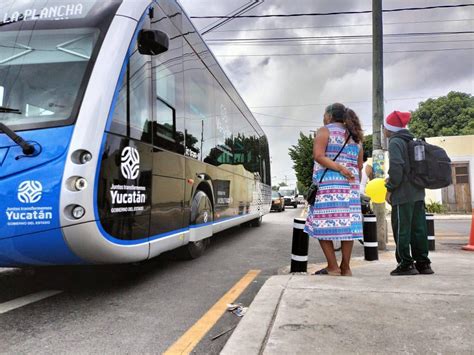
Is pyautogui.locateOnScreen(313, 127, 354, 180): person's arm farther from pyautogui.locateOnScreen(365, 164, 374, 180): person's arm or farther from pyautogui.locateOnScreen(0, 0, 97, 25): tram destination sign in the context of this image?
pyautogui.locateOnScreen(365, 164, 374, 180): person's arm

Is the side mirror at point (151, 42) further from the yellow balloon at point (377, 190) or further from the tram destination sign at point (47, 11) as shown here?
the yellow balloon at point (377, 190)

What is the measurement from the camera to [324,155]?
4.62 m

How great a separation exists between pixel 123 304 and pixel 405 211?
10.1ft

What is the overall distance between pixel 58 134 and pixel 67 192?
53 centimetres

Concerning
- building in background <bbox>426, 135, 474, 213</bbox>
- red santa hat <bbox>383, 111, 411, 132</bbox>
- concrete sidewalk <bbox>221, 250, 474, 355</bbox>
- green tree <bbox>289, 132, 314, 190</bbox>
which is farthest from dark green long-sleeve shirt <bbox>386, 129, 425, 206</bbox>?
green tree <bbox>289, 132, 314, 190</bbox>

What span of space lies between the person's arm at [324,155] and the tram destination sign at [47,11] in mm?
2661

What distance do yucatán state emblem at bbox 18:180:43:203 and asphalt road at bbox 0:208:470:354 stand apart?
1.02 metres

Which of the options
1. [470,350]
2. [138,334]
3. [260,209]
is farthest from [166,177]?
[260,209]

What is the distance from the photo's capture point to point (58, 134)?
3770 mm

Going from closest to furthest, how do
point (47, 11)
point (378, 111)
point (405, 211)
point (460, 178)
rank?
1. point (47, 11)
2. point (405, 211)
3. point (378, 111)
4. point (460, 178)

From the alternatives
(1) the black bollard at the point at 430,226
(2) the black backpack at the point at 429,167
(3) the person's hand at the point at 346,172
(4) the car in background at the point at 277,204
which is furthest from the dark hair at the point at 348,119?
(4) the car in background at the point at 277,204

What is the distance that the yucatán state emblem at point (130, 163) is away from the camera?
4.17 metres

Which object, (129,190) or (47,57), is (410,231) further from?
(47,57)

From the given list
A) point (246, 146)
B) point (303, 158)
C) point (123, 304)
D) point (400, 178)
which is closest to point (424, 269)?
point (400, 178)
